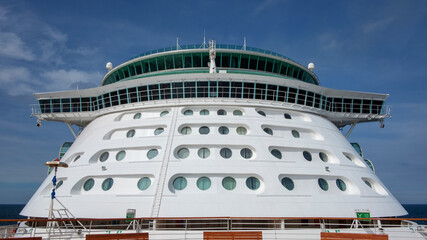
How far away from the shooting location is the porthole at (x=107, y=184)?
52.6ft

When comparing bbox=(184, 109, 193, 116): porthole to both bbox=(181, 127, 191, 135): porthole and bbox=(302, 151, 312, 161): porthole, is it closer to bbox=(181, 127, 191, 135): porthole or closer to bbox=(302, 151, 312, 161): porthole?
bbox=(181, 127, 191, 135): porthole

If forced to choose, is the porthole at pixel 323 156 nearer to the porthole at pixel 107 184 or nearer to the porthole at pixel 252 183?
the porthole at pixel 252 183

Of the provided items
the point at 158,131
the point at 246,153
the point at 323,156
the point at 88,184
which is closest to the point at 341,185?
the point at 323,156

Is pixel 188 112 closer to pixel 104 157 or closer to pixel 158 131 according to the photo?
pixel 158 131

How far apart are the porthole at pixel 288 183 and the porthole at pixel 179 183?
533cm

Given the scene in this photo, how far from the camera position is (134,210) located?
551 inches

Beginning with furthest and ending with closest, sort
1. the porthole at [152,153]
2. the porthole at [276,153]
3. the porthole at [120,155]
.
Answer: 1. the porthole at [120,155]
2. the porthole at [276,153]
3. the porthole at [152,153]

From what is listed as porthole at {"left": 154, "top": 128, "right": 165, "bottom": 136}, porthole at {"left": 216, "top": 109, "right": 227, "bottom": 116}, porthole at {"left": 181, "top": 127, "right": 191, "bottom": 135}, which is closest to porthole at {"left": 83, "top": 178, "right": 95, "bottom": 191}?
porthole at {"left": 154, "top": 128, "right": 165, "bottom": 136}

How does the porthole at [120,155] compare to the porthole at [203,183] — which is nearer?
the porthole at [203,183]

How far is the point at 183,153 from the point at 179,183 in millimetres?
2153

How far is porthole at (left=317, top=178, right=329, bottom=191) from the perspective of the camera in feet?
53.5

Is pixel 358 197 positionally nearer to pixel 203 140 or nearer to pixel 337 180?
pixel 337 180

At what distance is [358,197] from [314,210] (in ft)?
10.5

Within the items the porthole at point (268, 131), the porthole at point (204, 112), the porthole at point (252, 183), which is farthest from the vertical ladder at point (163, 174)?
the porthole at point (268, 131)
